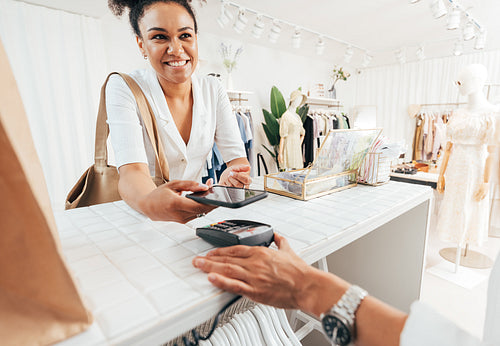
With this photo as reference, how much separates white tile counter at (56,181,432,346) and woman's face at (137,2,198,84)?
1.92 feet

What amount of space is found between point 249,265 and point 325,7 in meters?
3.51

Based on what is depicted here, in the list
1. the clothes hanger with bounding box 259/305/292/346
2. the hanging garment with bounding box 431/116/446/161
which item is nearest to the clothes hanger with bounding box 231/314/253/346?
the clothes hanger with bounding box 259/305/292/346

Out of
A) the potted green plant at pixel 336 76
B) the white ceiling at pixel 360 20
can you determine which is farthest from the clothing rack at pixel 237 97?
the potted green plant at pixel 336 76

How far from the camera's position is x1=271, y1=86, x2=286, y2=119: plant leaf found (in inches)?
181

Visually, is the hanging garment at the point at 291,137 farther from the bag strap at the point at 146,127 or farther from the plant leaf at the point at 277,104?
the bag strap at the point at 146,127

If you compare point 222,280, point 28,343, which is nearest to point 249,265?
point 222,280

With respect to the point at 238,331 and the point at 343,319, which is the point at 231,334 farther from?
the point at 343,319

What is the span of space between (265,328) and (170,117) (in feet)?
2.95

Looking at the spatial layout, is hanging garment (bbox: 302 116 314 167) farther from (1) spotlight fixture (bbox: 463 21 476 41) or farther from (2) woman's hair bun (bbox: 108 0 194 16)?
(2) woman's hair bun (bbox: 108 0 194 16)

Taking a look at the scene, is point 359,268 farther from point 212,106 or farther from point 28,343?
point 28,343

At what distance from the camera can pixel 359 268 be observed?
1522 millimetres

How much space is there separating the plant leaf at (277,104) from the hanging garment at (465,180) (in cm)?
258

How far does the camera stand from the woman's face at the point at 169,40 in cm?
104

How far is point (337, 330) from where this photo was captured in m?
0.47
